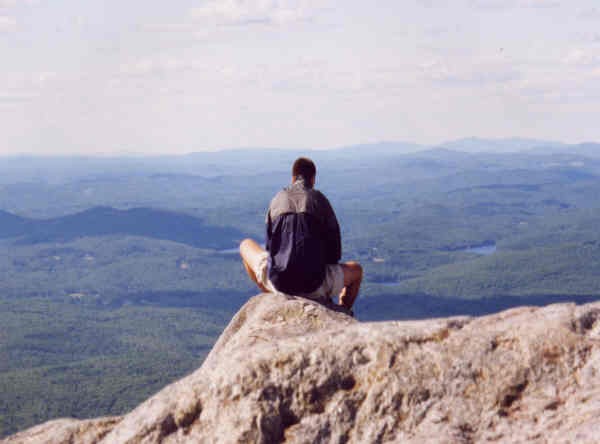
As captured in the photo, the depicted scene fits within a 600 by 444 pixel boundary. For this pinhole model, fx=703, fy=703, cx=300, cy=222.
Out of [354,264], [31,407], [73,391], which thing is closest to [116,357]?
[73,391]

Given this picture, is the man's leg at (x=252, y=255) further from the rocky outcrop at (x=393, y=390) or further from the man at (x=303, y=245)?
the rocky outcrop at (x=393, y=390)

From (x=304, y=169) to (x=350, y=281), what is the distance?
190 centimetres

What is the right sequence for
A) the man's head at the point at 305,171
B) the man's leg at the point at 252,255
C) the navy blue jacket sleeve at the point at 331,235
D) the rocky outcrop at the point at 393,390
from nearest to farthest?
the rocky outcrop at the point at 393,390, the navy blue jacket sleeve at the point at 331,235, the man's head at the point at 305,171, the man's leg at the point at 252,255

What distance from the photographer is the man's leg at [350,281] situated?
10.9 metres

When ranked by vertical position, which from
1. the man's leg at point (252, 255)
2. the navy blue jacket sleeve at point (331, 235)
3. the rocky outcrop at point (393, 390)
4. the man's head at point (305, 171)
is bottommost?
the rocky outcrop at point (393, 390)

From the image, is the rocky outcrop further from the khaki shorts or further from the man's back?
the khaki shorts

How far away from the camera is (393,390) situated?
21.8ft

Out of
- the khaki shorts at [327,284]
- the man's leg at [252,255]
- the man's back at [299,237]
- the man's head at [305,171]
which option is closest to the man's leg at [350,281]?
the khaki shorts at [327,284]

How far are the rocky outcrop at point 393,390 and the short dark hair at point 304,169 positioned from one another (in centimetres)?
396

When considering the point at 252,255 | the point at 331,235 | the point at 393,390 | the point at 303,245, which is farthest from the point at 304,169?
the point at 393,390

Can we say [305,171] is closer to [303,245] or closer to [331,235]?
[331,235]

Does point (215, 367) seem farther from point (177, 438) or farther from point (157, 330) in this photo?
point (157, 330)

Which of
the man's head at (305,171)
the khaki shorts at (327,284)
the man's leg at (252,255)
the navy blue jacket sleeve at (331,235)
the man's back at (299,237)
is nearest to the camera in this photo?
the man's back at (299,237)

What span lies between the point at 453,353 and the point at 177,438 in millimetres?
2785
